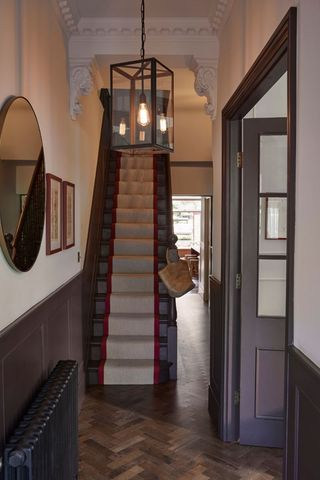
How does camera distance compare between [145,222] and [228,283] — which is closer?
[228,283]

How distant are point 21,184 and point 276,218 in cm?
180

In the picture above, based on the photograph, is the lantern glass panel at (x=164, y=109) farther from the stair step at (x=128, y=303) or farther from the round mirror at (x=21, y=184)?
the stair step at (x=128, y=303)

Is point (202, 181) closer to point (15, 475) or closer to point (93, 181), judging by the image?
point (93, 181)

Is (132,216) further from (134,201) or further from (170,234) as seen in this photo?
(170,234)

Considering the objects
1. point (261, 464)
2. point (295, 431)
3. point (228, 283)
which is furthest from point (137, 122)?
point (261, 464)

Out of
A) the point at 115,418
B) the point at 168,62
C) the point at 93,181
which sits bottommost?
the point at 115,418

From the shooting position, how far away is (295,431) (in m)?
1.73

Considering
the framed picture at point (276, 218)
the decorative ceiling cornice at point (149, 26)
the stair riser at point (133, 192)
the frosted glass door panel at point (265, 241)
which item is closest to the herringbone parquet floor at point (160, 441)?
the frosted glass door panel at point (265, 241)

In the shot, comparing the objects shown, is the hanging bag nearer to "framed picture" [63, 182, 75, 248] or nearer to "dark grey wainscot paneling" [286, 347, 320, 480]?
"framed picture" [63, 182, 75, 248]

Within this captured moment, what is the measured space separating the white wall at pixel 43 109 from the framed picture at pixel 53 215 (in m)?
0.07

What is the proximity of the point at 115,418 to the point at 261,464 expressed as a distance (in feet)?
4.09

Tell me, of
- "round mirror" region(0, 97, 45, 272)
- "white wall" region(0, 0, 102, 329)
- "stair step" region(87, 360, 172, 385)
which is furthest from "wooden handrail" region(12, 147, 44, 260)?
"stair step" region(87, 360, 172, 385)

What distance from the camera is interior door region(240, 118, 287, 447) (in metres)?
3.10

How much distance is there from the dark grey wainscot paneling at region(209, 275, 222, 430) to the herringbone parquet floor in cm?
14
